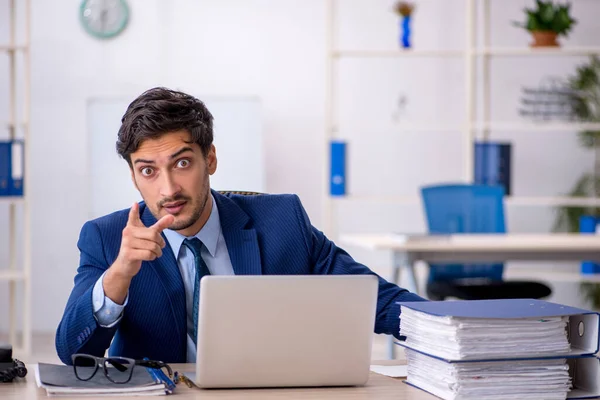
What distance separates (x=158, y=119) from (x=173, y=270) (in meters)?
0.31

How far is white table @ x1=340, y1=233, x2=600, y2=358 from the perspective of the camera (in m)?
4.05

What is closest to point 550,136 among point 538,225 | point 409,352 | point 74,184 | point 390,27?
point 538,225

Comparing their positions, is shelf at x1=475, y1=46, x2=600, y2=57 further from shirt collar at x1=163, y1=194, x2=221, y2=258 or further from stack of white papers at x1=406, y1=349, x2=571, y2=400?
stack of white papers at x1=406, y1=349, x2=571, y2=400

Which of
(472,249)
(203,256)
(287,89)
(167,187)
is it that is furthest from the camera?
(287,89)

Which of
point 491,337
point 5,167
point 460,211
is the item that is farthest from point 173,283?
point 5,167

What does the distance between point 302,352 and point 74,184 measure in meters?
4.55

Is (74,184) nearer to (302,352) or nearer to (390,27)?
(390,27)

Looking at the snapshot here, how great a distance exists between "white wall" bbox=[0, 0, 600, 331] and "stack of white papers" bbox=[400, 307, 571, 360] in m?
4.23

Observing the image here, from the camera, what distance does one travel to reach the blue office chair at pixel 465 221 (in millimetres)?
4547

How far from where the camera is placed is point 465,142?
17.9 feet

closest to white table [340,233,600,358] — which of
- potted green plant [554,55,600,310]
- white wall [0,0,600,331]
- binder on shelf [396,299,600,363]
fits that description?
potted green plant [554,55,600,310]

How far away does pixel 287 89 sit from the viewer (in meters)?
5.87

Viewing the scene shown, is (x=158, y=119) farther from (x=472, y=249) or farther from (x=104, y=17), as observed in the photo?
(x=104, y=17)

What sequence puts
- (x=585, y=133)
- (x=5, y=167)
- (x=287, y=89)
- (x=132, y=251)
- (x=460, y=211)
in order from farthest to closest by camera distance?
1. (x=287, y=89)
2. (x=585, y=133)
3. (x=5, y=167)
4. (x=460, y=211)
5. (x=132, y=251)
